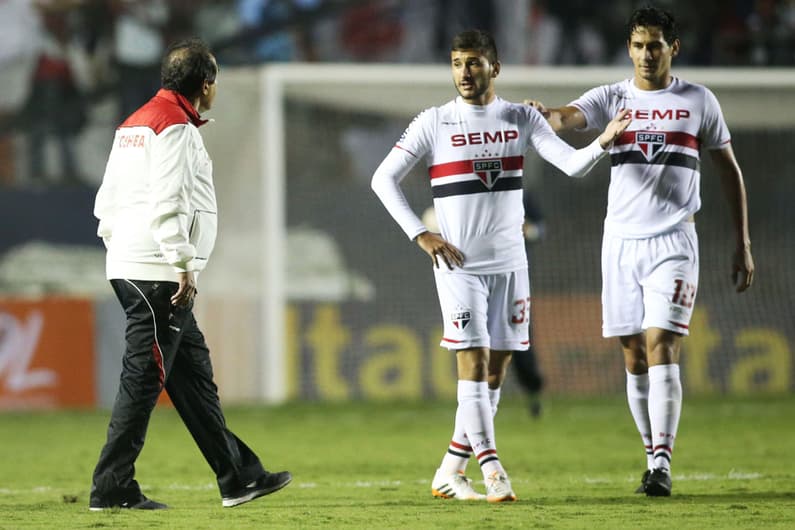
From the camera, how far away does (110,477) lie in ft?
17.5

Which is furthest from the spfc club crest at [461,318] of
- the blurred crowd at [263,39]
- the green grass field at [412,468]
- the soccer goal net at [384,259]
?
the blurred crowd at [263,39]

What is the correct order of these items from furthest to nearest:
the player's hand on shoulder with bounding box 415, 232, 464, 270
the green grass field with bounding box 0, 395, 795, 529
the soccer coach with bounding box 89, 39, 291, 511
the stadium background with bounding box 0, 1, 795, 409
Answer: the stadium background with bounding box 0, 1, 795, 409, the player's hand on shoulder with bounding box 415, 232, 464, 270, the soccer coach with bounding box 89, 39, 291, 511, the green grass field with bounding box 0, 395, 795, 529

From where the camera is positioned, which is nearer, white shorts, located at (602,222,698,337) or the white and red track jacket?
the white and red track jacket

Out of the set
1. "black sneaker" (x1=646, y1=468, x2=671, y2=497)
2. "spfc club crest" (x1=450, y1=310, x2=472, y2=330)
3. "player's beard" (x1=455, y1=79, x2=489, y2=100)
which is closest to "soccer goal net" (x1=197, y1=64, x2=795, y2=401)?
"player's beard" (x1=455, y1=79, x2=489, y2=100)

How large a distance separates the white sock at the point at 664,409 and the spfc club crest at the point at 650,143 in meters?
0.97

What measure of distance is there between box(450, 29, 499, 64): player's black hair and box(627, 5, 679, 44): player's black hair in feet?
2.35

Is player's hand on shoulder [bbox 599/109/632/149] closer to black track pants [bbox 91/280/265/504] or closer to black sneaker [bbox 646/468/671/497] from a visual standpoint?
black sneaker [bbox 646/468/671/497]

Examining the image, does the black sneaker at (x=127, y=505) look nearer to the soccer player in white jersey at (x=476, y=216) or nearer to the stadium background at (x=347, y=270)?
the soccer player in white jersey at (x=476, y=216)

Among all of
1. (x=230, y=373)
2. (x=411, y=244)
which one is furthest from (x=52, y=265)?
(x=411, y=244)

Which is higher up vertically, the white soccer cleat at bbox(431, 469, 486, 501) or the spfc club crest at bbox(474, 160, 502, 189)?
the spfc club crest at bbox(474, 160, 502, 189)

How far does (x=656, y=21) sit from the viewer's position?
5824mm

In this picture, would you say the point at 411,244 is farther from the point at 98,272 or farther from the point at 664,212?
the point at 664,212

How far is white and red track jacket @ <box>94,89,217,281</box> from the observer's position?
5.20m

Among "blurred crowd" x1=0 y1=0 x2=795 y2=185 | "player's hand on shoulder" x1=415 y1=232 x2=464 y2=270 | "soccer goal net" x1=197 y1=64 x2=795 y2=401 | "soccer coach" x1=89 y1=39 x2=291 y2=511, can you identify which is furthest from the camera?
"blurred crowd" x1=0 y1=0 x2=795 y2=185
